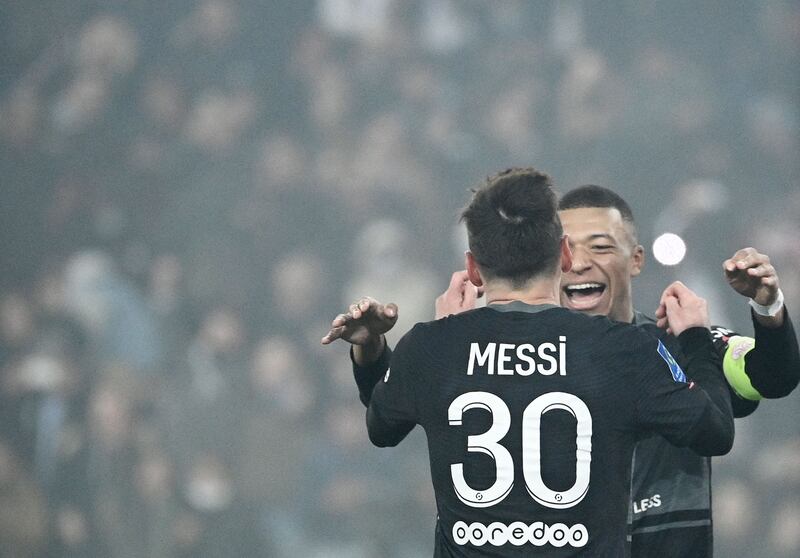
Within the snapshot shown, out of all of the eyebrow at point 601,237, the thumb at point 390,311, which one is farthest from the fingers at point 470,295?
the eyebrow at point 601,237

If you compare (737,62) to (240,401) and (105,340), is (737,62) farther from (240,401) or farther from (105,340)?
(105,340)

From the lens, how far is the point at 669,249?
4738mm

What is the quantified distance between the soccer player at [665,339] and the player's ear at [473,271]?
0.50ft

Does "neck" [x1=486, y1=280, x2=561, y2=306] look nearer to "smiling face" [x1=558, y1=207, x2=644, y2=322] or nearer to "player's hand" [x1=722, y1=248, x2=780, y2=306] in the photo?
"player's hand" [x1=722, y1=248, x2=780, y2=306]

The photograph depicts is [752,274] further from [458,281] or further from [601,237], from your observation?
[601,237]

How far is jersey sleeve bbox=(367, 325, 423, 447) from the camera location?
5.39 feet

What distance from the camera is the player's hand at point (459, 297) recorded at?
6.08 ft

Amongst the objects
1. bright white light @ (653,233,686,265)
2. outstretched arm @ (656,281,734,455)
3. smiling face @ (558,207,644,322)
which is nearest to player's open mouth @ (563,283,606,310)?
smiling face @ (558,207,644,322)

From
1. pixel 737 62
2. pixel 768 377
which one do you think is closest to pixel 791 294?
pixel 737 62

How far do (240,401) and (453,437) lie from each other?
342 centimetres

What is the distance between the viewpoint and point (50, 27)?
536cm

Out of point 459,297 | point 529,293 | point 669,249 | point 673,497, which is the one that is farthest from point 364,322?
point 669,249

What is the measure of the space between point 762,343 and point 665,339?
372 millimetres

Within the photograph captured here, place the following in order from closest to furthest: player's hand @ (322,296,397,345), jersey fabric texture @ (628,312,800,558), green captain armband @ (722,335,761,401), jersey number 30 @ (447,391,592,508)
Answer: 1. jersey number 30 @ (447,391,592,508)
2. player's hand @ (322,296,397,345)
3. green captain armband @ (722,335,761,401)
4. jersey fabric texture @ (628,312,800,558)
